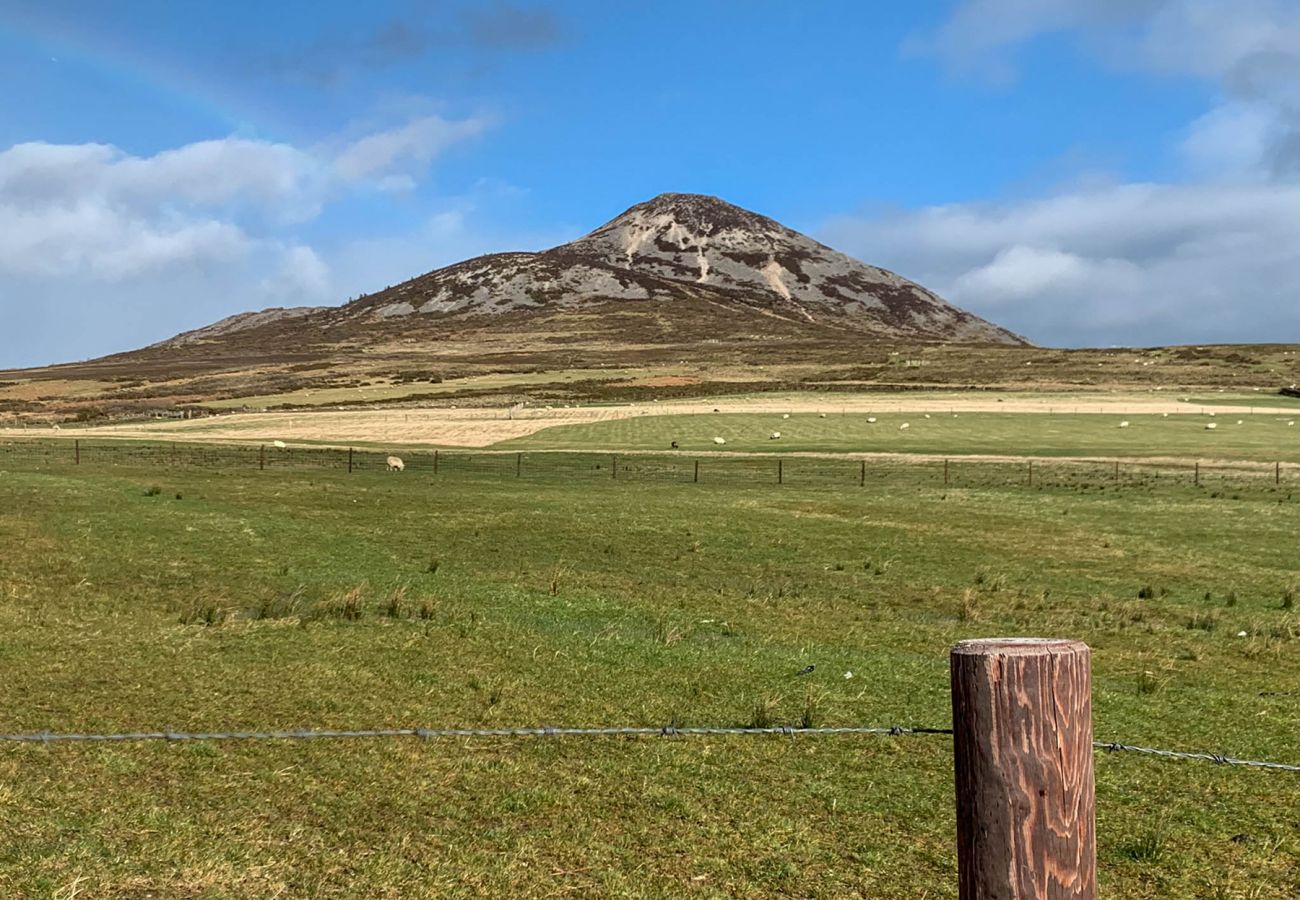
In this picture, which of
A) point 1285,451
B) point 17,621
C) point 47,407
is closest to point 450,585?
point 17,621

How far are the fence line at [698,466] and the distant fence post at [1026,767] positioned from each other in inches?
1687

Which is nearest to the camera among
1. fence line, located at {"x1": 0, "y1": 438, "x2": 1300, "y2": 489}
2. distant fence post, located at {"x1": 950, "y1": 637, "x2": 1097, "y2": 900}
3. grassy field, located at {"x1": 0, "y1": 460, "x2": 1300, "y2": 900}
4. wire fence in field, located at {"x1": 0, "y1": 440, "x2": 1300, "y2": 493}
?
distant fence post, located at {"x1": 950, "y1": 637, "x2": 1097, "y2": 900}

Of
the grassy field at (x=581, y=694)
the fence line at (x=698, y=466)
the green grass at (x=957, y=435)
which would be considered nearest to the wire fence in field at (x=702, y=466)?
the fence line at (x=698, y=466)

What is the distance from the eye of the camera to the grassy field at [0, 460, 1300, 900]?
825cm

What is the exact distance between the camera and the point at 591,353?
186625 millimetres

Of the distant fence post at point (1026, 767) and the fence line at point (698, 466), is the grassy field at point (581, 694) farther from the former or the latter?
the fence line at point (698, 466)

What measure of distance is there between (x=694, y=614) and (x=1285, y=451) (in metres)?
57.9

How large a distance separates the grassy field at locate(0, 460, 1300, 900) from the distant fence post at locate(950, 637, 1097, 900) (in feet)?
12.4

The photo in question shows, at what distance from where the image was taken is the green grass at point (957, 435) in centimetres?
6606

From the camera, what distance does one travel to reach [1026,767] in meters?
4.20

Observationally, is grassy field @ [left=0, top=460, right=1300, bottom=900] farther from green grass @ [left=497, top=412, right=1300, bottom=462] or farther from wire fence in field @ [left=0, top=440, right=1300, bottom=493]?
green grass @ [left=497, top=412, right=1300, bottom=462]

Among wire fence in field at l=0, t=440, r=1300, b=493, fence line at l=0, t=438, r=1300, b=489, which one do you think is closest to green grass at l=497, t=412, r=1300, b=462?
wire fence in field at l=0, t=440, r=1300, b=493

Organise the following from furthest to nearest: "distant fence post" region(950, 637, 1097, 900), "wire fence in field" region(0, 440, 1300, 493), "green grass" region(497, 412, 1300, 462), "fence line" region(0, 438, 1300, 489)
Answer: "green grass" region(497, 412, 1300, 462), "fence line" region(0, 438, 1300, 489), "wire fence in field" region(0, 440, 1300, 493), "distant fence post" region(950, 637, 1097, 900)

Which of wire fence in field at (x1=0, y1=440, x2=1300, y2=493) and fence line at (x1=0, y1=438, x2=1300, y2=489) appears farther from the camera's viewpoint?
fence line at (x1=0, y1=438, x2=1300, y2=489)
